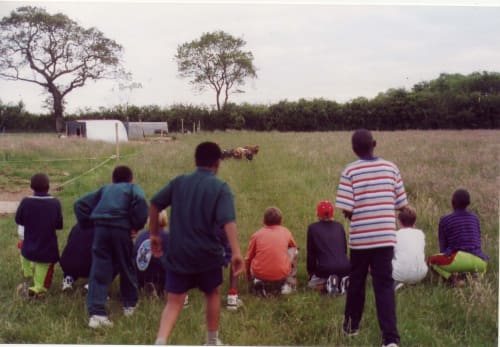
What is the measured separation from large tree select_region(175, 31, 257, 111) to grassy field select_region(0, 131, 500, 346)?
1.03 metres

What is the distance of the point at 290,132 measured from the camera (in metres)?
8.77

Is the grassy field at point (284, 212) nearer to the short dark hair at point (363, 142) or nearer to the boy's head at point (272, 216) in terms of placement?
the boy's head at point (272, 216)

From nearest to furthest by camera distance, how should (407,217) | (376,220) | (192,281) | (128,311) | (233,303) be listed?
(192,281), (376,220), (128,311), (233,303), (407,217)

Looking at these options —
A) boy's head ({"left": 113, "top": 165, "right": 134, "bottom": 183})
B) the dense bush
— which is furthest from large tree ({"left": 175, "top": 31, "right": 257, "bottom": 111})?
boy's head ({"left": 113, "top": 165, "right": 134, "bottom": 183})

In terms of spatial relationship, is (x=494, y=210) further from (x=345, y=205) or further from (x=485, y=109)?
(x=345, y=205)

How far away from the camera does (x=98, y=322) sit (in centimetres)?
382

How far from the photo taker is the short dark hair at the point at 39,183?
14.3 feet

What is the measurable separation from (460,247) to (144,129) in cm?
640

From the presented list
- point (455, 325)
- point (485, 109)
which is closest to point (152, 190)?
point (455, 325)

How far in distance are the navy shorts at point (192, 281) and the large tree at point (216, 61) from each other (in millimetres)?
3022

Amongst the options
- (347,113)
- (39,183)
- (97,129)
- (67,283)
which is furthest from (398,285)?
(97,129)

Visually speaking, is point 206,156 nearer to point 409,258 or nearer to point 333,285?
point 333,285

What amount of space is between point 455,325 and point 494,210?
6.17 ft

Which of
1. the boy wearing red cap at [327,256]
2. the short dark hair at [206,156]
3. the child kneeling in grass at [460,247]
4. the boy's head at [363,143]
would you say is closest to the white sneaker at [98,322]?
the short dark hair at [206,156]
